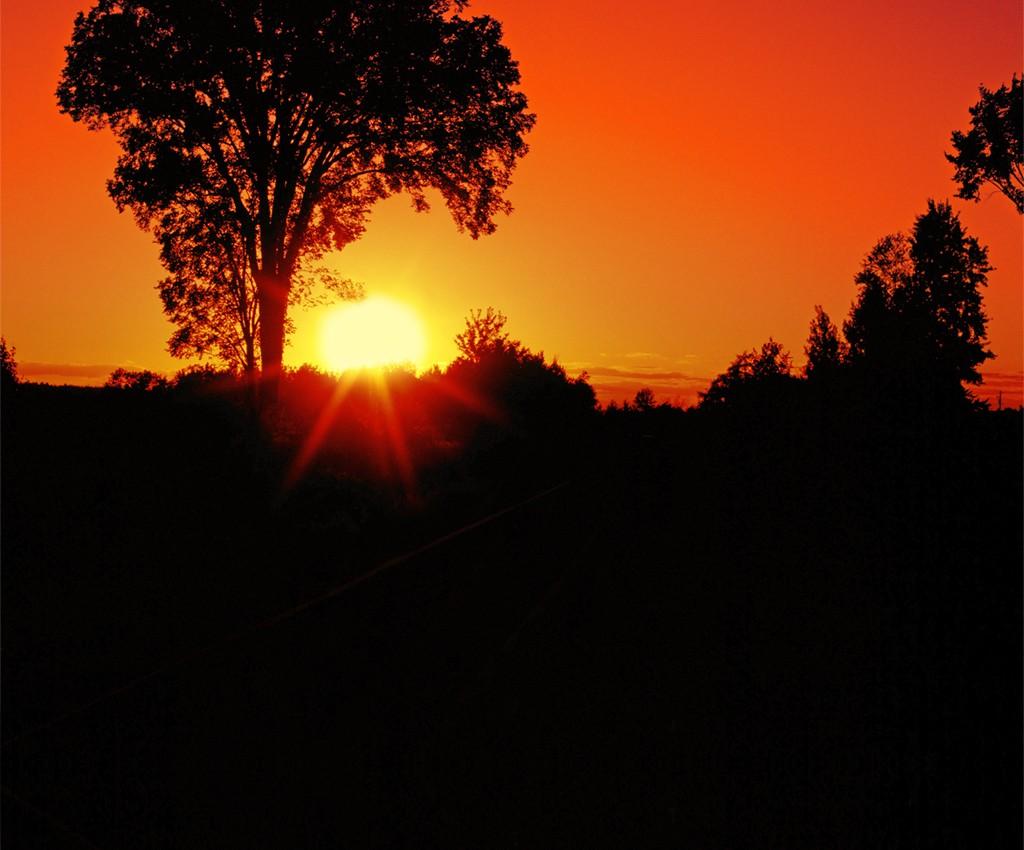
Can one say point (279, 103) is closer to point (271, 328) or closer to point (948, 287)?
point (271, 328)

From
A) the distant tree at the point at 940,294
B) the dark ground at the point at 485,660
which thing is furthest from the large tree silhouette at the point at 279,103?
the distant tree at the point at 940,294

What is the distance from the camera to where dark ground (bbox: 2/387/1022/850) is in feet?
15.4

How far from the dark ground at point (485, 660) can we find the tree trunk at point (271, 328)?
18.7 feet

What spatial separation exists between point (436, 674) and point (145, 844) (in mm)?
2838

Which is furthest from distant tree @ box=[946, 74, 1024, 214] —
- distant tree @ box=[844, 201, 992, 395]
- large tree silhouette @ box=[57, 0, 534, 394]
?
distant tree @ box=[844, 201, 992, 395]

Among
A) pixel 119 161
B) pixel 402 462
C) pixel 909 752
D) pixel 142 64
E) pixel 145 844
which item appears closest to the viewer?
pixel 145 844

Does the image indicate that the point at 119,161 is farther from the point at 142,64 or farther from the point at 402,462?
the point at 402,462

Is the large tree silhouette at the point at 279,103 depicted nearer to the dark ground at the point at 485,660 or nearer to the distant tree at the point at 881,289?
the dark ground at the point at 485,660

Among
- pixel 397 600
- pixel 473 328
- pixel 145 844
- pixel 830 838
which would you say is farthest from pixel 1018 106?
pixel 473 328

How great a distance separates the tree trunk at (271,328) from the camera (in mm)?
21812

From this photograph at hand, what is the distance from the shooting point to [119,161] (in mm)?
20172

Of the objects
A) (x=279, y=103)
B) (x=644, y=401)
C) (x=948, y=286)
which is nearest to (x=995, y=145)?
(x=279, y=103)

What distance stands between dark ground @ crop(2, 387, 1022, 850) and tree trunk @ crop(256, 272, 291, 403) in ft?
18.7

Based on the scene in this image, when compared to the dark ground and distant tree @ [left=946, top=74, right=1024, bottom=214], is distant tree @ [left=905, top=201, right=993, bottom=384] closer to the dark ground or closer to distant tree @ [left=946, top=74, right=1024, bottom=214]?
distant tree @ [left=946, top=74, right=1024, bottom=214]
